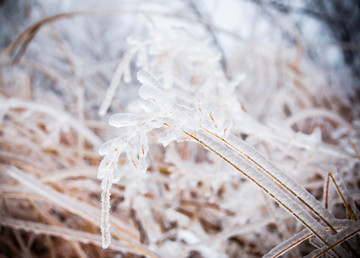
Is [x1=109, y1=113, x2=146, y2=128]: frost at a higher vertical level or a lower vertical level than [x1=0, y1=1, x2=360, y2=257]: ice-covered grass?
higher

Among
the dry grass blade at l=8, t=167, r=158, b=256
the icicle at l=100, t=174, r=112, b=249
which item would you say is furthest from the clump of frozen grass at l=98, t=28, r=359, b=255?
the dry grass blade at l=8, t=167, r=158, b=256

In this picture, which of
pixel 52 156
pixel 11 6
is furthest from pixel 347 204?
pixel 11 6

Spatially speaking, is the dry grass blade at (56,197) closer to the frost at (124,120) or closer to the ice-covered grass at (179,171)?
the ice-covered grass at (179,171)

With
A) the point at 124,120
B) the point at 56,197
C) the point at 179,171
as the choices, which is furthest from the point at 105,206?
the point at 179,171

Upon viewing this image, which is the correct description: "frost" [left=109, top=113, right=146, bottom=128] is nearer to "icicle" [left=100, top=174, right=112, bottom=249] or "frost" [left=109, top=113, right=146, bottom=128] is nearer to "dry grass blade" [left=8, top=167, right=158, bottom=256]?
"icicle" [left=100, top=174, right=112, bottom=249]

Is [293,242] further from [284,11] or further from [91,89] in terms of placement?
[91,89]

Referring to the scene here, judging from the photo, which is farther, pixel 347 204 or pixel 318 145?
pixel 318 145

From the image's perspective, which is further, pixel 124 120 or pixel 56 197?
pixel 56 197

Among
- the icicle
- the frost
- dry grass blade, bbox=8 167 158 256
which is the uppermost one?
the frost

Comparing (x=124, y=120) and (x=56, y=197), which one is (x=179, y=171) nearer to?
(x=56, y=197)

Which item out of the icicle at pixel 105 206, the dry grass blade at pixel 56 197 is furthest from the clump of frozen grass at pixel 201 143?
the dry grass blade at pixel 56 197

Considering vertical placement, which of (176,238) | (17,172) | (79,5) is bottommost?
(176,238)
